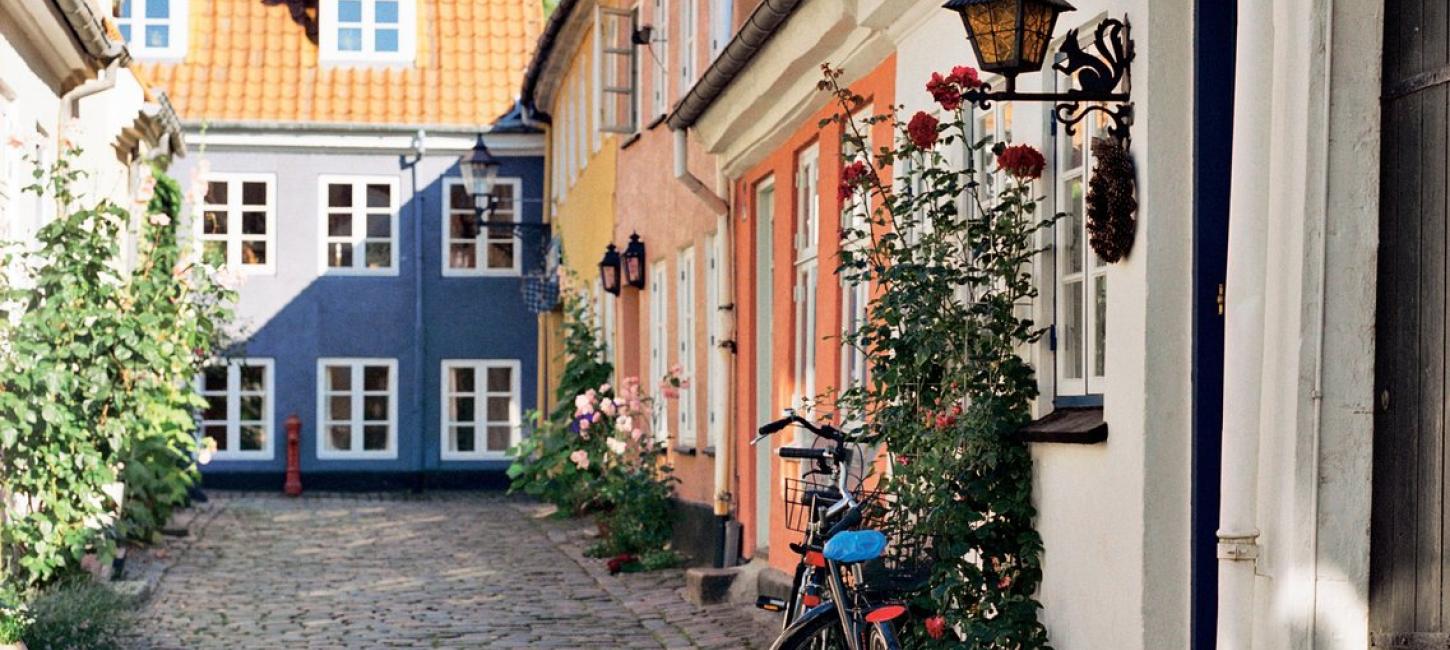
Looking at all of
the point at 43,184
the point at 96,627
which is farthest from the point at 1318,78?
the point at 43,184

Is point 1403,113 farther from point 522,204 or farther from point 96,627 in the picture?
point 522,204

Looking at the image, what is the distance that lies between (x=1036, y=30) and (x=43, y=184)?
26.4 feet

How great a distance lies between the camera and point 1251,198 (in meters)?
4.93

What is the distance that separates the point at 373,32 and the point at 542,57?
5098 mm

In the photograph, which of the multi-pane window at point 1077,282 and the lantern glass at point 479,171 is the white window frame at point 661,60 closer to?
the lantern glass at point 479,171

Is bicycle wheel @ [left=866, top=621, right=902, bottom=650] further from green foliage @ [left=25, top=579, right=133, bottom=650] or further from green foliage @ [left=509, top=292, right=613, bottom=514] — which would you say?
green foliage @ [left=509, top=292, right=613, bottom=514]

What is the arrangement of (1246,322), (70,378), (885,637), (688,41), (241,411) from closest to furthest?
(1246,322) < (885,637) < (70,378) < (688,41) < (241,411)

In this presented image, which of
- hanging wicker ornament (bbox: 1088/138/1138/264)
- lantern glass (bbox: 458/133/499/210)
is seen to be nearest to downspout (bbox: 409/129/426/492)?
lantern glass (bbox: 458/133/499/210)

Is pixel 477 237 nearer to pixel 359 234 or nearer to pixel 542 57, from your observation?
pixel 359 234

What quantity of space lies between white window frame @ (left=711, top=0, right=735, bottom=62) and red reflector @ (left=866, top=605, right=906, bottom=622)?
25.5 feet

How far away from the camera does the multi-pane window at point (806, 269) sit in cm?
1104

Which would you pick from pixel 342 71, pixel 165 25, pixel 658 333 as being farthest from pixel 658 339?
pixel 165 25

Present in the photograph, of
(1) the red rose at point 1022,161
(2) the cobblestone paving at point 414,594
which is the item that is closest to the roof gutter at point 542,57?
(2) the cobblestone paving at point 414,594

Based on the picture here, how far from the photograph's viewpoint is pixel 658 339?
1773cm
